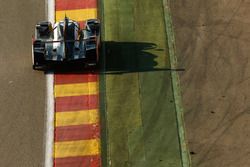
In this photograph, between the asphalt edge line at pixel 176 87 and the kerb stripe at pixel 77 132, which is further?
the kerb stripe at pixel 77 132

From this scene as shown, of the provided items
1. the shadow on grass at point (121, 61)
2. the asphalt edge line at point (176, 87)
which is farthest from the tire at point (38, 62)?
the asphalt edge line at point (176, 87)

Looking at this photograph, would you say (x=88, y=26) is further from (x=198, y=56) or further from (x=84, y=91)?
(x=198, y=56)

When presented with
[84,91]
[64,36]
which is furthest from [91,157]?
[64,36]

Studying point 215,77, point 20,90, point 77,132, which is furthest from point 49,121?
point 215,77

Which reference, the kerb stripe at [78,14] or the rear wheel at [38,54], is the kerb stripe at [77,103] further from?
the kerb stripe at [78,14]

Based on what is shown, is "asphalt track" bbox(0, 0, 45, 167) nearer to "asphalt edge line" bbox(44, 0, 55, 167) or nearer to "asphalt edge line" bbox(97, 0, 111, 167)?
"asphalt edge line" bbox(44, 0, 55, 167)

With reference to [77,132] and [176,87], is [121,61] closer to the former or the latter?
[176,87]
